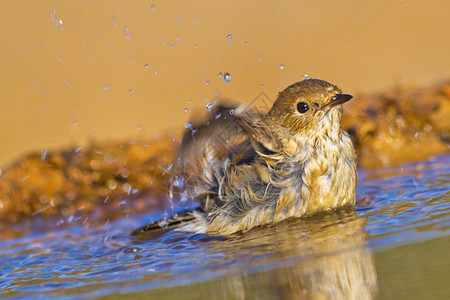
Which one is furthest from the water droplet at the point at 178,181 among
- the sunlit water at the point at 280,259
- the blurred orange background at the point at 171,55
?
the blurred orange background at the point at 171,55

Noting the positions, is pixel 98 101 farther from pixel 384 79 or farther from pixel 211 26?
pixel 384 79

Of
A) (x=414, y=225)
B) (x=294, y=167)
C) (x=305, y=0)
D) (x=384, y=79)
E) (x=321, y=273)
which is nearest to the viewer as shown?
(x=321, y=273)

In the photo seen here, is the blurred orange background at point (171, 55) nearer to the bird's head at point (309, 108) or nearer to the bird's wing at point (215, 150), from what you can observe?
the bird's wing at point (215, 150)

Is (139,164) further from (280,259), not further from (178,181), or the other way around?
(280,259)

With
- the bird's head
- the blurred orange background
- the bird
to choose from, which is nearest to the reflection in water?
the bird

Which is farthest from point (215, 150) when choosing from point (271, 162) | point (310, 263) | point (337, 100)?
point (310, 263)

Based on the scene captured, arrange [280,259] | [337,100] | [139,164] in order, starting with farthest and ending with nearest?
[139,164] < [337,100] < [280,259]

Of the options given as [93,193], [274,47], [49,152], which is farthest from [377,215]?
[274,47]
